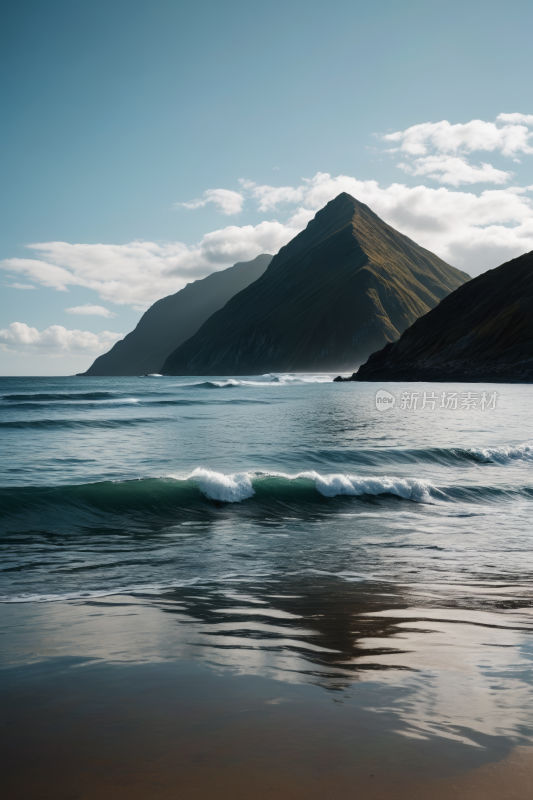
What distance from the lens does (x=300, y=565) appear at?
8273 mm

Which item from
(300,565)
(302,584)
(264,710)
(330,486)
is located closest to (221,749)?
(264,710)

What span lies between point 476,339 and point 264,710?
330 feet

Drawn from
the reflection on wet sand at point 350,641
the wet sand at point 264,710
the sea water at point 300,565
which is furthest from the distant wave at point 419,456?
the wet sand at point 264,710

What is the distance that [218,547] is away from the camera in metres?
9.59

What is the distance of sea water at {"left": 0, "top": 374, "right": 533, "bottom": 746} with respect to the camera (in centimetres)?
417

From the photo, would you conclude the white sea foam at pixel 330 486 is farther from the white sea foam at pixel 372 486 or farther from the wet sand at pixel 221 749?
the wet sand at pixel 221 749

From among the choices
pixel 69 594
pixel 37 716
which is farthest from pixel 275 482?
pixel 37 716

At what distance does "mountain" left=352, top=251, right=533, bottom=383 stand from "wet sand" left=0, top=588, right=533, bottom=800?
8749 cm

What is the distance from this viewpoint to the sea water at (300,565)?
13.7ft

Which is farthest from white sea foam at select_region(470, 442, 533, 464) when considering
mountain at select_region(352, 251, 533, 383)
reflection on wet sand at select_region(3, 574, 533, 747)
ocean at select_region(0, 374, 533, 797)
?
mountain at select_region(352, 251, 533, 383)

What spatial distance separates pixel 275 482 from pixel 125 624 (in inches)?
375

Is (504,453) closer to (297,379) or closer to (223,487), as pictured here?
(223,487)

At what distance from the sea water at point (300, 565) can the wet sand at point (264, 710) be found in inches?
1.4

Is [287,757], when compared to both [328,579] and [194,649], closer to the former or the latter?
[194,649]
